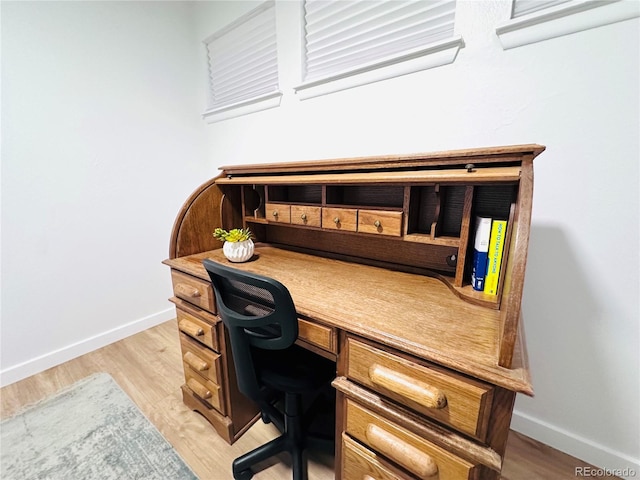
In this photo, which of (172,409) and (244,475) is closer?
(244,475)

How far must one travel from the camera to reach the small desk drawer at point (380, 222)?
0.98 meters

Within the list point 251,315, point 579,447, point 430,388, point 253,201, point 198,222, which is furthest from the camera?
point 253,201

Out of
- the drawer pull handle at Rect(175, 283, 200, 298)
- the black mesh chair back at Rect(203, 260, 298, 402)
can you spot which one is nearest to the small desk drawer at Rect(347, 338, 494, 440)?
the black mesh chair back at Rect(203, 260, 298, 402)

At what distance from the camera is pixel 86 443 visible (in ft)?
4.17

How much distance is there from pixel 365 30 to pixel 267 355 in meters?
1.64

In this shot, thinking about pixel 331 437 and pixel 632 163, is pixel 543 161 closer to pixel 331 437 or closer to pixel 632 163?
pixel 632 163

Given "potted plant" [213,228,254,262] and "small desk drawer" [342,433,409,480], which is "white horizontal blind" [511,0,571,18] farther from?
"small desk drawer" [342,433,409,480]

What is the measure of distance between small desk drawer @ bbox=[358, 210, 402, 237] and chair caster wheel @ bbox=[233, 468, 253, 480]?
3.77 feet

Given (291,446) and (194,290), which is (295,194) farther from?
(291,446)

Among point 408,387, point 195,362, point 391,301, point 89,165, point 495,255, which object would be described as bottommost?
point 195,362

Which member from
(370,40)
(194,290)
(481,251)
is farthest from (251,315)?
(370,40)

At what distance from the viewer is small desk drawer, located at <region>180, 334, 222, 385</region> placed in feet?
3.98

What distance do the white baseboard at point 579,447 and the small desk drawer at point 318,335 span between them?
1178 millimetres

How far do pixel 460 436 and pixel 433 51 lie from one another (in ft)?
4.68
